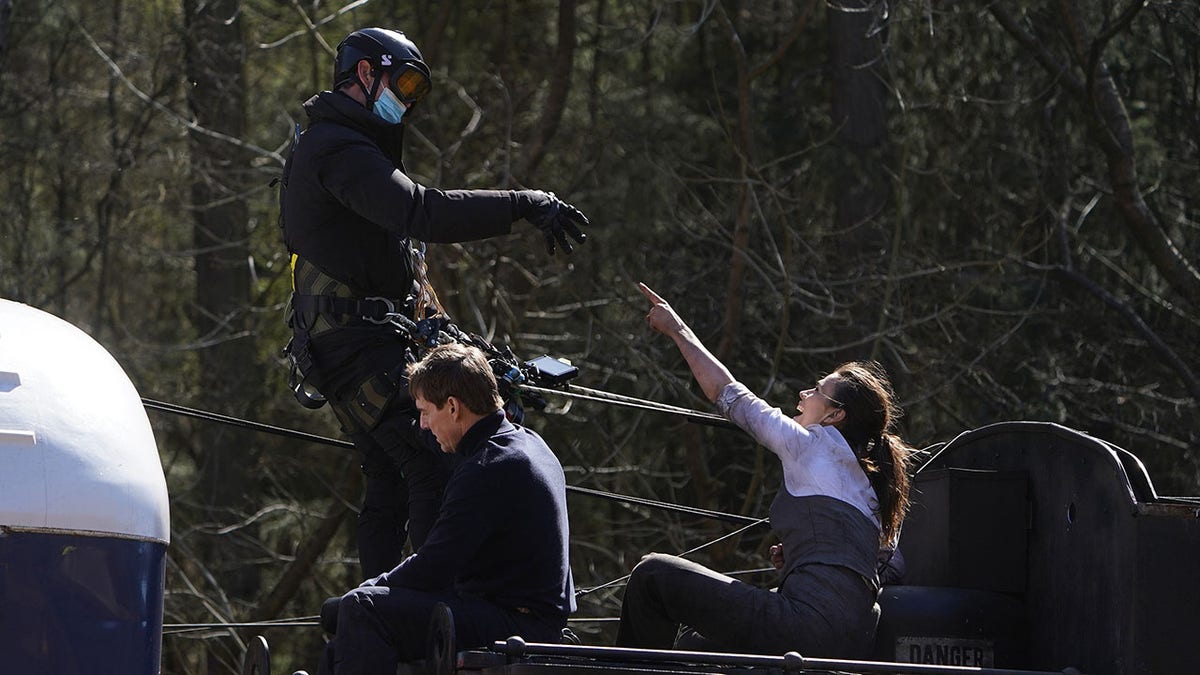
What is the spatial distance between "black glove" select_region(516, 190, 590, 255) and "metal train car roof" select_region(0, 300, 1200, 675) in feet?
4.23

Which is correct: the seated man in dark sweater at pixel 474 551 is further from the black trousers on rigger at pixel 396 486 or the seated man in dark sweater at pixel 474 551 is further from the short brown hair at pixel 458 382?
the black trousers on rigger at pixel 396 486

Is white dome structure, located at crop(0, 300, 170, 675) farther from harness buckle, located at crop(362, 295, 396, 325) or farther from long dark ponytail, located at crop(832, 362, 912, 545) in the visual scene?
long dark ponytail, located at crop(832, 362, 912, 545)

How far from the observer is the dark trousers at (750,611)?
472 centimetres

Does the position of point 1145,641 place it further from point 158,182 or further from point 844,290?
point 158,182

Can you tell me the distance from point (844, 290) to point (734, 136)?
1579 millimetres

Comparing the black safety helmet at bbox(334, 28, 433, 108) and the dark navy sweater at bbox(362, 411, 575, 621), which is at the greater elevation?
A: the black safety helmet at bbox(334, 28, 433, 108)

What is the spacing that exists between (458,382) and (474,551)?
0.47 meters

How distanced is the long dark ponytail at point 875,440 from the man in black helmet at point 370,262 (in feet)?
3.21

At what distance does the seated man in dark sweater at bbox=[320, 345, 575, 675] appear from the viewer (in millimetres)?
4527

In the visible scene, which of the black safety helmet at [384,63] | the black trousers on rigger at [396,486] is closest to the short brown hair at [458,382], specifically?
the black trousers on rigger at [396,486]

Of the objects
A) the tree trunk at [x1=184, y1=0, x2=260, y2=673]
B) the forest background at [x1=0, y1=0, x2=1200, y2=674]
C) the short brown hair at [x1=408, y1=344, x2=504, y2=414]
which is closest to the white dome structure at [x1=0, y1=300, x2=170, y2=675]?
the short brown hair at [x1=408, y1=344, x2=504, y2=414]

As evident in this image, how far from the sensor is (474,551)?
4582 millimetres

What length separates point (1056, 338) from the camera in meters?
14.0

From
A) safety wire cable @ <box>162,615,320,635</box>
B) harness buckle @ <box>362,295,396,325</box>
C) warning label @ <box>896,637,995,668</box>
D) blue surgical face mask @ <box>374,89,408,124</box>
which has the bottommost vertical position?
safety wire cable @ <box>162,615,320,635</box>
